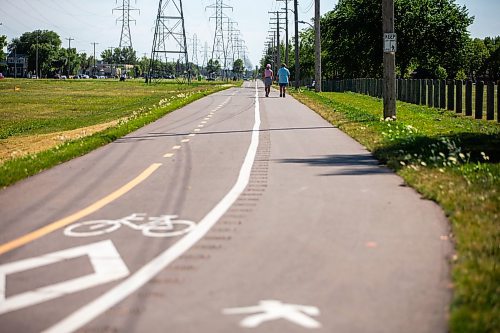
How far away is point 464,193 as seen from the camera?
8.93 m

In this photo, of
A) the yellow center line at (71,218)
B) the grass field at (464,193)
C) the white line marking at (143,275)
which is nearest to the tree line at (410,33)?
the grass field at (464,193)

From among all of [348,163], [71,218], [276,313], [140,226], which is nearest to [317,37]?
[348,163]

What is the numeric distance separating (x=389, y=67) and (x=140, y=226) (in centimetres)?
1703

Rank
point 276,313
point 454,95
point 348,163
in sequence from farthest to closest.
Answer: point 454,95
point 348,163
point 276,313

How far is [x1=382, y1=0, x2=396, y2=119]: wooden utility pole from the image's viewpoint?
23.1m

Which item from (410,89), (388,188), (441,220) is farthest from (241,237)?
(410,89)

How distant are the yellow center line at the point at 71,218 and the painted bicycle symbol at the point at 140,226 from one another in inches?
7.2

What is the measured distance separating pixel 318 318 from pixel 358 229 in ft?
8.87

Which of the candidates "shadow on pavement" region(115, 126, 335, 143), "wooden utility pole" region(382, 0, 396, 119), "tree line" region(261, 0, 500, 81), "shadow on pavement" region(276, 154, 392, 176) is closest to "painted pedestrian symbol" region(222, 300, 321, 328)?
"shadow on pavement" region(276, 154, 392, 176)

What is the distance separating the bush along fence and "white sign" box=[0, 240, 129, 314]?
20.6 meters

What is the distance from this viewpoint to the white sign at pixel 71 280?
5.21m

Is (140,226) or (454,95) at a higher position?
(454,95)

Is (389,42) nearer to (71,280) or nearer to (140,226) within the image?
(140,226)

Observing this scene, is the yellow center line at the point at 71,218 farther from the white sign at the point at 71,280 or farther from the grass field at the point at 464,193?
the grass field at the point at 464,193
